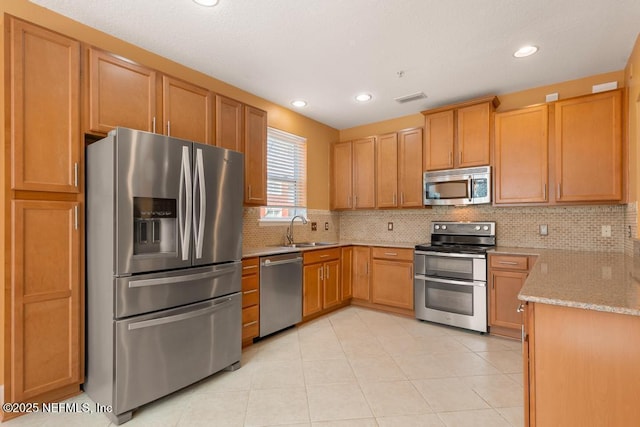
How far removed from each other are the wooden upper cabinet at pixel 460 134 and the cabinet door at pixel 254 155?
2.06 metres

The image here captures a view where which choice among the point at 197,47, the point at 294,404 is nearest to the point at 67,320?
the point at 294,404

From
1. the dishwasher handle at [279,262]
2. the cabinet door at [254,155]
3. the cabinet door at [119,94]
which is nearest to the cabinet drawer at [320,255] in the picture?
the dishwasher handle at [279,262]

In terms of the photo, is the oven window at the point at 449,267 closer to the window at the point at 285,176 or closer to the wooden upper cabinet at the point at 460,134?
the wooden upper cabinet at the point at 460,134

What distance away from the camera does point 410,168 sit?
13.5 feet

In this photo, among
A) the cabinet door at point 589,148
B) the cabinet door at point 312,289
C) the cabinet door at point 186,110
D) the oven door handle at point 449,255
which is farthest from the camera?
the cabinet door at point 312,289

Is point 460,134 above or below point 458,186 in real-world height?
above

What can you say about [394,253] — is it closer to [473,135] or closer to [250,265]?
[473,135]

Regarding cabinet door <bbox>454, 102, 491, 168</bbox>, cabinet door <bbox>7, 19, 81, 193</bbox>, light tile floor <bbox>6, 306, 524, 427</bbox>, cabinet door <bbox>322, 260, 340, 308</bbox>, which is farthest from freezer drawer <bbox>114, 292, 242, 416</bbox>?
cabinet door <bbox>454, 102, 491, 168</bbox>

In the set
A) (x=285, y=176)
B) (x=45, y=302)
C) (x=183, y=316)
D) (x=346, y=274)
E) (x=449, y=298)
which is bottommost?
(x=449, y=298)

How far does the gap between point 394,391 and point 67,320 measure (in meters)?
2.29

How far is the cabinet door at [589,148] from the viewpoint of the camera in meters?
2.82

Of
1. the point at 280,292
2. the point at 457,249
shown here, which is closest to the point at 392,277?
the point at 457,249

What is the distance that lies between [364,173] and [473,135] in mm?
1517

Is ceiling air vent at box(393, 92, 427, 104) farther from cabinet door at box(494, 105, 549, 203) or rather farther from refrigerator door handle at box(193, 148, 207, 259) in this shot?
refrigerator door handle at box(193, 148, 207, 259)
